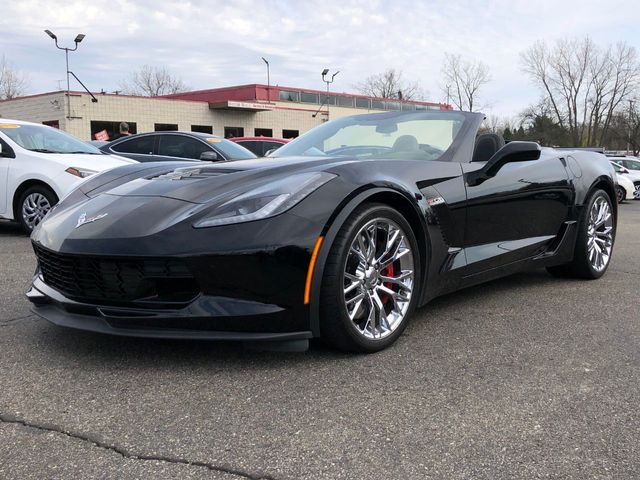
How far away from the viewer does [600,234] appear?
4.92 m

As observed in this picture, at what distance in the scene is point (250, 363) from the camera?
2.74 m

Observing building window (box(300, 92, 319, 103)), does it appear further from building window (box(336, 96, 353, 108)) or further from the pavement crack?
the pavement crack

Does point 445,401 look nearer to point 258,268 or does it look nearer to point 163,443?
point 258,268

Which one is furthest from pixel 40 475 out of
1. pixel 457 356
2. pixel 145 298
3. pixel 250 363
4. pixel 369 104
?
pixel 369 104

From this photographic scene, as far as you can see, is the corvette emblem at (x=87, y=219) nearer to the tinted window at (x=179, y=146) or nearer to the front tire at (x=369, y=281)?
the front tire at (x=369, y=281)

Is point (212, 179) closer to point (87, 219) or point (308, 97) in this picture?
point (87, 219)

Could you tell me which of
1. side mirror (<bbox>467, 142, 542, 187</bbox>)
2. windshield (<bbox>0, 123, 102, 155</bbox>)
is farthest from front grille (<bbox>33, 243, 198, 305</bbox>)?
windshield (<bbox>0, 123, 102, 155</bbox>)

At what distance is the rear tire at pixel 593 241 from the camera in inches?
183

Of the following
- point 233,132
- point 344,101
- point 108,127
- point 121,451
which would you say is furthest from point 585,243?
point 344,101

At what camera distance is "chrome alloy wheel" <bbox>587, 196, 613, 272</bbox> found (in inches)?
188

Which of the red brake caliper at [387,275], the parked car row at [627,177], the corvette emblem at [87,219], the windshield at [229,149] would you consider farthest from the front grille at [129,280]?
the parked car row at [627,177]

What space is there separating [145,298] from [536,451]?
5.37 ft

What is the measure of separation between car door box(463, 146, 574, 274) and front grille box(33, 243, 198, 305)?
5.64 feet

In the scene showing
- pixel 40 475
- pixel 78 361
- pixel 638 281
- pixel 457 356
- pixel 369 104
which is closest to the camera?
pixel 40 475
